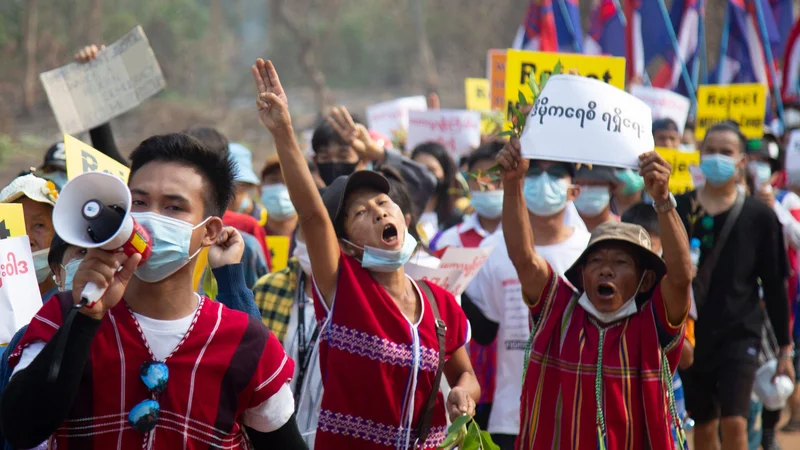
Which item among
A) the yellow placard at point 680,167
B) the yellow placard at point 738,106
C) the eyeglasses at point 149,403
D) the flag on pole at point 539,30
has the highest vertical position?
the flag on pole at point 539,30

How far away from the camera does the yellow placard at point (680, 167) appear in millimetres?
8133

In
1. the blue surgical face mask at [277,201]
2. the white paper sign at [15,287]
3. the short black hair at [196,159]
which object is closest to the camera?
the short black hair at [196,159]

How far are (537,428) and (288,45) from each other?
24340 millimetres

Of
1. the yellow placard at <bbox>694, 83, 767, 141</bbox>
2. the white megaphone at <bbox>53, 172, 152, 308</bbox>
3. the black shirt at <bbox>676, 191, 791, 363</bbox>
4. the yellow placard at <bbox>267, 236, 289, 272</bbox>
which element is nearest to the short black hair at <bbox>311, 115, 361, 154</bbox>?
the yellow placard at <bbox>267, 236, 289, 272</bbox>

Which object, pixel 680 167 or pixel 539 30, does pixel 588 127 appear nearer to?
pixel 680 167

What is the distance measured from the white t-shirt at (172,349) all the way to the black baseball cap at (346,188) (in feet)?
4.90

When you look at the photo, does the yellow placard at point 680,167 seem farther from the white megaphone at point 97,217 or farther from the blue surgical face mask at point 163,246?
the white megaphone at point 97,217

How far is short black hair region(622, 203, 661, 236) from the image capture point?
5441mm

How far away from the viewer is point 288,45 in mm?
27906

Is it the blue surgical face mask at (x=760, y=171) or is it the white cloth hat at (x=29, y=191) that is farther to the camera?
the blue surgical face mask at (x=760, y=171)

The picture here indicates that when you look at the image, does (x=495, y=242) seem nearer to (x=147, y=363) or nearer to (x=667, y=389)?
(x=667, y=389)

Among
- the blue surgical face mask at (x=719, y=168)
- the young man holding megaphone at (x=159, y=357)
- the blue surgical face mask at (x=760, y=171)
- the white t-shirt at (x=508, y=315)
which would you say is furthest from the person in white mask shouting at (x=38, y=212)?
the blue surgical face mask at (x=760, y=171)

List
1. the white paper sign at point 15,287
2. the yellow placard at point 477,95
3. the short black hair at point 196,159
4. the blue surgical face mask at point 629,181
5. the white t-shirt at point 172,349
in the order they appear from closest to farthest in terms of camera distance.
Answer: the white t-shirt at point 172,349, the short black hair at point 196,159, the white paper sign at point 15,287, the blue surgical face mask at point 629,181, the yellow placard at point 477,95

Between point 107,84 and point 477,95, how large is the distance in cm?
737
